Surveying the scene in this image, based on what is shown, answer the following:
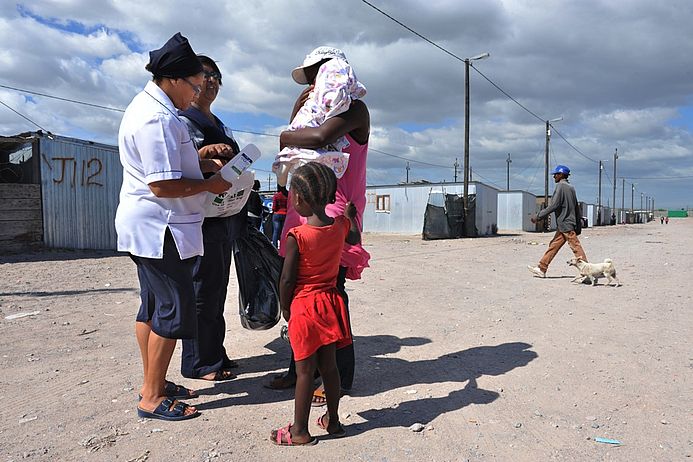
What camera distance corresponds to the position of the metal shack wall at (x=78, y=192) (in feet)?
42.0

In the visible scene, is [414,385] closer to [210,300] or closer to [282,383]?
[282,383]

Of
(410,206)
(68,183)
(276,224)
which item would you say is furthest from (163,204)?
(410,206)

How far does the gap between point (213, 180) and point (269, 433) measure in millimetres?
1351

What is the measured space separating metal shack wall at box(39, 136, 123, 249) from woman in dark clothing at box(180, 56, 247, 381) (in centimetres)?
1110

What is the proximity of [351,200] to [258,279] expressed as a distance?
3.16ft

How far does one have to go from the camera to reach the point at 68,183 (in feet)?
43.5

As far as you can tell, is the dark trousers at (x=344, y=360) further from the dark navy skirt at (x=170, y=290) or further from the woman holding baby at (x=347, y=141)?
the dark navy skirt at (x=170, y=290)

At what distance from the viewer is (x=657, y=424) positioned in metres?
2.83

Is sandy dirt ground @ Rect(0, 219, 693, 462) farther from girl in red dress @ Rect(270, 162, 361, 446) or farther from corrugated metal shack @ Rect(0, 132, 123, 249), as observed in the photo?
corrugated metal shack @ Rect(0, 132, 123, 249)

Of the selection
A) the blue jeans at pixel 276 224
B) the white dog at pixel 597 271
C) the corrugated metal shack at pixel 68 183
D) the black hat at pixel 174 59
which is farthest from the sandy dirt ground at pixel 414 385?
the corrugated metal shack at pixel 68 183

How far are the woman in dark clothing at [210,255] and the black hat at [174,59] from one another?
496mm

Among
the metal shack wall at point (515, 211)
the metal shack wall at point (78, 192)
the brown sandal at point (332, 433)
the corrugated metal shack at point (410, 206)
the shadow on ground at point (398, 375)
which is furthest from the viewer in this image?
the metal shack wall at point (515, 211)

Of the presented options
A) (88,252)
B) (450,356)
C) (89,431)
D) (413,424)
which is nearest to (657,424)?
(413,424)

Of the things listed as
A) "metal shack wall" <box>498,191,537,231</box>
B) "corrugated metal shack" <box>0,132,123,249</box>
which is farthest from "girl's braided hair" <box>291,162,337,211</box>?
"metal shack wall" <box>498,191,537,231</box>
